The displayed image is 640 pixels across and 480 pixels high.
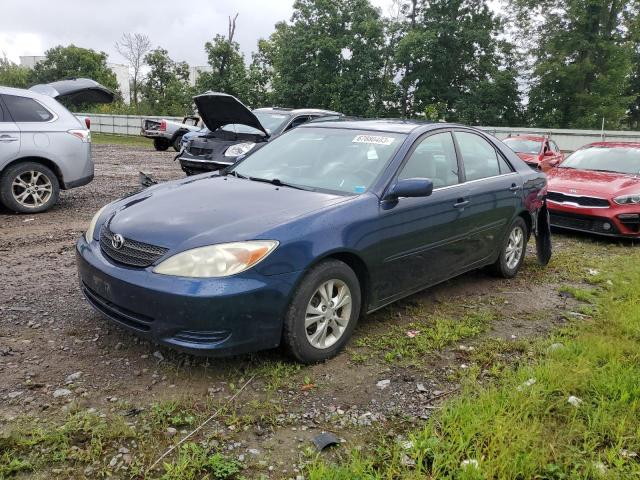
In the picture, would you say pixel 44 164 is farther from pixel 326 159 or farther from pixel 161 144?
pixel 161 144

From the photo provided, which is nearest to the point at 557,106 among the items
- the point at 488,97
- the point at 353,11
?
the point at 488,97

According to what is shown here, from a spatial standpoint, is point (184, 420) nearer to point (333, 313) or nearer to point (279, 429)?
point (279, 429)

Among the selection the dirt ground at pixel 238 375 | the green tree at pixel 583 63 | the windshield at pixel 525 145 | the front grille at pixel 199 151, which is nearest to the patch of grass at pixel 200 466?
the dirt ground at pixel 238 375

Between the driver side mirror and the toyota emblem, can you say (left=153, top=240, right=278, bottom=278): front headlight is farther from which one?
the driver side mirror

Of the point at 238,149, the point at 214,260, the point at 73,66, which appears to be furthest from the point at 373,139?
the point at 73,66

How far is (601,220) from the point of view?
24.3 ft

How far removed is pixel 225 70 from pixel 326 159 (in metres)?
32.1

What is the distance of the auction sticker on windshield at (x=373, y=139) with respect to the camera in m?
4.16

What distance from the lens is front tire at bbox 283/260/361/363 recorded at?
3160 millimetres

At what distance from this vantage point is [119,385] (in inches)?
120

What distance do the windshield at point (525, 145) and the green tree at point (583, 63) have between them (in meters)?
24.0

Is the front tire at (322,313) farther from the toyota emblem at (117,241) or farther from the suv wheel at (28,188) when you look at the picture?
the suv wheel at (28,188)

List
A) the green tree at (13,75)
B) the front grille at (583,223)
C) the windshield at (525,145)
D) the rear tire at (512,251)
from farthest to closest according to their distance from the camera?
the green tree at (13,75), the windshield at (525,145), the front grille at (583,223), the rear tire at (512,251)

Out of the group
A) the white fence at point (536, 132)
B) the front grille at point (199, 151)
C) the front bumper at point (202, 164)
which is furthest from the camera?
the white fence at point (536, 132)
